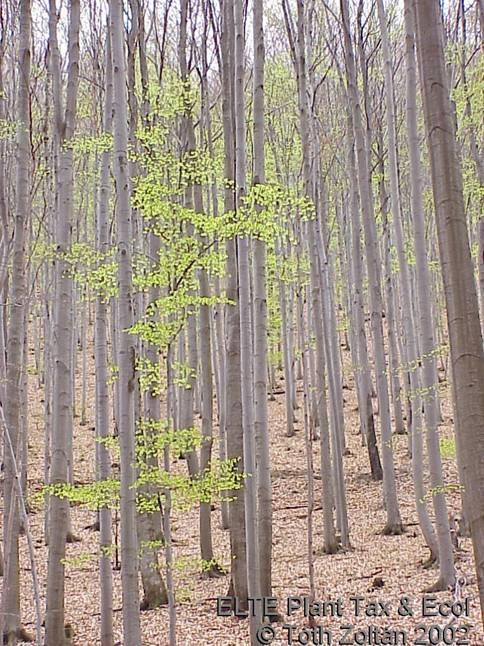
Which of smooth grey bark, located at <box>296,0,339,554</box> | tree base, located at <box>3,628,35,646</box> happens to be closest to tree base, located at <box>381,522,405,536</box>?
smooth grey bark, located at <box>296,0,339,554</box>

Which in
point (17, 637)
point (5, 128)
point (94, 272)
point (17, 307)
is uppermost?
point (5, 128)

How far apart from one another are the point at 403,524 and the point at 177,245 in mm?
7127

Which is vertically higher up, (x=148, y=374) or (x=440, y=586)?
(x=148, y=374)

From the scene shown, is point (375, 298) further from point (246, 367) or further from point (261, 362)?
point (246, 367)

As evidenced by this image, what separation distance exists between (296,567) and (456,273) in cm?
839

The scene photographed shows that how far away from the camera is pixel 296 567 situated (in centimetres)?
1062

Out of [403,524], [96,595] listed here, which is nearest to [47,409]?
[96,595]

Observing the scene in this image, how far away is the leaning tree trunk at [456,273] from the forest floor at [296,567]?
3706 millimetres

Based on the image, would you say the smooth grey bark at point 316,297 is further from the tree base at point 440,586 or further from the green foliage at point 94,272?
the green foliage at point 94,272

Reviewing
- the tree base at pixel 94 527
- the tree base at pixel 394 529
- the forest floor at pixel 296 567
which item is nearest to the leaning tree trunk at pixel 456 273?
the forest floor at pixel 296 567

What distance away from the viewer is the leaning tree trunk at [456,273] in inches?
116

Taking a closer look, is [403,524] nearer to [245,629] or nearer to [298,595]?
[298,595]

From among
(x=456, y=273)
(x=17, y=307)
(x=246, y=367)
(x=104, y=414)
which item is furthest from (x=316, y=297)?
(x=456, y=273)

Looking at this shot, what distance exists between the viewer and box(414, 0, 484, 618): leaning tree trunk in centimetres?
296
